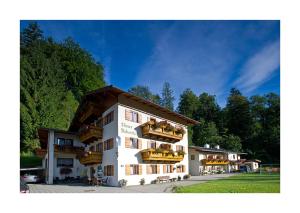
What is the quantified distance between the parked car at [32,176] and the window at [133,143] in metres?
7.95

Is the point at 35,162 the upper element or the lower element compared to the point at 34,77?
lower

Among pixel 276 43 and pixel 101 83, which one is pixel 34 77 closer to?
pixel 101 83

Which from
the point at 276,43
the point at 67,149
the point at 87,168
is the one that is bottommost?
the point at 87,168

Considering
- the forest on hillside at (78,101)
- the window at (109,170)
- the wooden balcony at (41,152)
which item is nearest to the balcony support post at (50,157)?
the wooden balcony at (41,152)

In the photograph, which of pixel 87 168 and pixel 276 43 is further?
pixel 87 168

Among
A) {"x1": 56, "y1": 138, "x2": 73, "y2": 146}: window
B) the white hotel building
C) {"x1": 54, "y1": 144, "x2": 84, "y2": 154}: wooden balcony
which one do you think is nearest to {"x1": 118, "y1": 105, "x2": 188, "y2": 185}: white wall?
the white hotel building

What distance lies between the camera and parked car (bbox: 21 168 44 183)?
946 inches

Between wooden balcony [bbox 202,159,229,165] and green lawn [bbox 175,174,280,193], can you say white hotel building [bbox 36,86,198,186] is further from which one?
wooden balcony [bbox 202,159,229,165]

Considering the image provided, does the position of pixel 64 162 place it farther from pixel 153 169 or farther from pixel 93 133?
pixel 153 169
